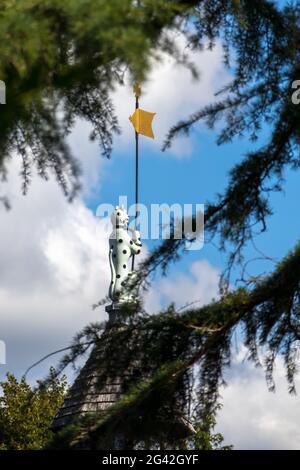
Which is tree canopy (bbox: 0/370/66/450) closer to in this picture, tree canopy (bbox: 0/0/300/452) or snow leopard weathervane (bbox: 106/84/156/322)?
snow leopard weathervane (bbox: 106/84/156/322)

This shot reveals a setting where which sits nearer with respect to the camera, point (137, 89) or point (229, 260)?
point (137, 89)

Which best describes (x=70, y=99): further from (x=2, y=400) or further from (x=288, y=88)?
(x=2, y=400)

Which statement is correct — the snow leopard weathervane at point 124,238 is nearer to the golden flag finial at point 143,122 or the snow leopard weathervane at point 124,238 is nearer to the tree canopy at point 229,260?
the golden flag finial at point 143,122

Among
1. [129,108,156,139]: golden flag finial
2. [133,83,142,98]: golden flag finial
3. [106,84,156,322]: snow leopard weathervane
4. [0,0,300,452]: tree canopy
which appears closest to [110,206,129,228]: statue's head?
[106,84,156,322]: snow leopard weathervane

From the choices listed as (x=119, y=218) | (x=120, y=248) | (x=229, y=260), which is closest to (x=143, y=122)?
(x=119, y=218)

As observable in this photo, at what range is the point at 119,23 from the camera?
121 inches

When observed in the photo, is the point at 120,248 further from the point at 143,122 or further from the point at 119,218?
the point at 143,122

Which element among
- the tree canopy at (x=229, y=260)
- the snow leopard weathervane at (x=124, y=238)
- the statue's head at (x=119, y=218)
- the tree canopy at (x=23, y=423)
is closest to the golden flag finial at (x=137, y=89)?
the tree canopy at (x=229, y=260)

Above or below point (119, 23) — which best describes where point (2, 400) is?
above

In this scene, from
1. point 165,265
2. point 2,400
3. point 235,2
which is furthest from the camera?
point 2,400

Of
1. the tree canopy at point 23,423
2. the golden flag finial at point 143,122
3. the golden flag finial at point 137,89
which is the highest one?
the golden flag finial at point 143,122

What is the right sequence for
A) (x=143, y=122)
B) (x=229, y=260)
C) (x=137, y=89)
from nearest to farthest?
1. (x=137, y=89)
2. (x=229, y=260)
3. (x=143, y=122)

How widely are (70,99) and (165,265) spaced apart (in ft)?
3.61
